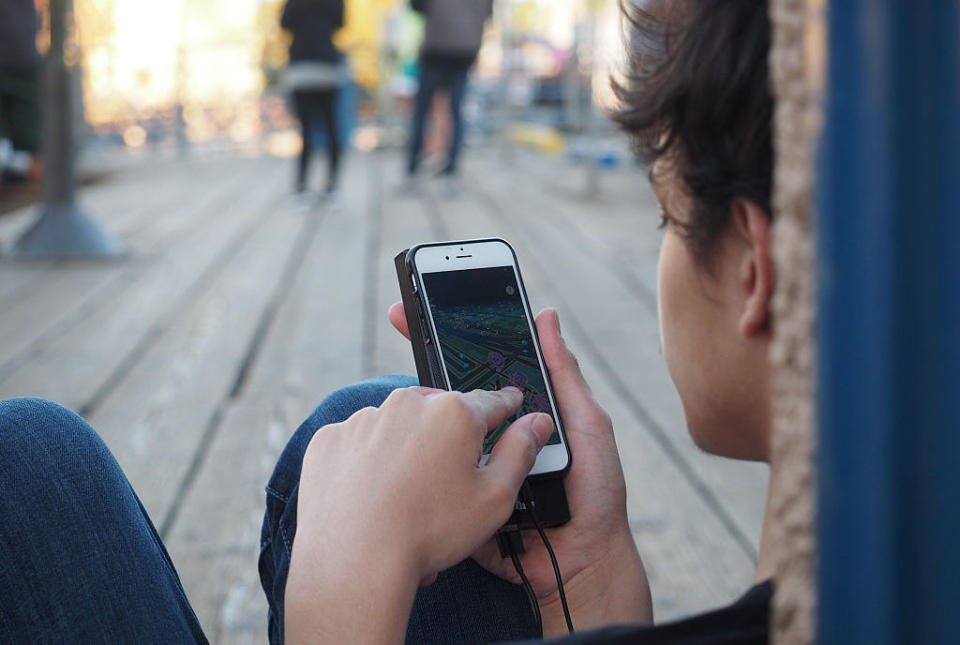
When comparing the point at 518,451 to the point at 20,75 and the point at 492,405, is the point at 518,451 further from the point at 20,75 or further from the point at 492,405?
the point at 20,75

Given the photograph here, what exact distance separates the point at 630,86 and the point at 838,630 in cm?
45

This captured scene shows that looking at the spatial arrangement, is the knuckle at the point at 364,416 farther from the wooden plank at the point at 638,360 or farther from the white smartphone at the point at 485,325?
the wooden plank at the point at 638,360

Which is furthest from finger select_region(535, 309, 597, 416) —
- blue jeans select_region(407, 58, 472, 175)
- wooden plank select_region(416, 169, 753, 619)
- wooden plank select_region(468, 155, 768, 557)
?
blue jeans select_region(407, 58, 472, 175)

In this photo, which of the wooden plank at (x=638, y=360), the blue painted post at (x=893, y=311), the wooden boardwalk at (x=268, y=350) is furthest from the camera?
the wooden plank at (x=638, y=360)

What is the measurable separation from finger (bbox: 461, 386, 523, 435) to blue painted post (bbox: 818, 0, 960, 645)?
0.34 meters

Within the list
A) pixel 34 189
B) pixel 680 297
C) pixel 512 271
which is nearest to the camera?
pixel 680 297

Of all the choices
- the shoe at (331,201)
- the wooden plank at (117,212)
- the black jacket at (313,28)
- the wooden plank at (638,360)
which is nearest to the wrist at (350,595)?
the wooden plank at (638,360)

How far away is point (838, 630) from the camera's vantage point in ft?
0.93

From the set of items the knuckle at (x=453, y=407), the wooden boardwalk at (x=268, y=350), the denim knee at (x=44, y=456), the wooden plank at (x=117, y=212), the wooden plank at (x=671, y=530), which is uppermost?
the knuckle at (x=453, y=407)

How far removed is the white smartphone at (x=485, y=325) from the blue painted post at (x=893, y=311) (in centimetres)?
44

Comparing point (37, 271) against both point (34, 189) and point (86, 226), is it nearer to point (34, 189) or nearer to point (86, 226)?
point (86, 226)

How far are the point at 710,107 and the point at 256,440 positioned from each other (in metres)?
1.46

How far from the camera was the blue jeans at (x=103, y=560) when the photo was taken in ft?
2.15

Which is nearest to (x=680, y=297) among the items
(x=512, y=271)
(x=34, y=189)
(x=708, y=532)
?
(x=512, y=271)
